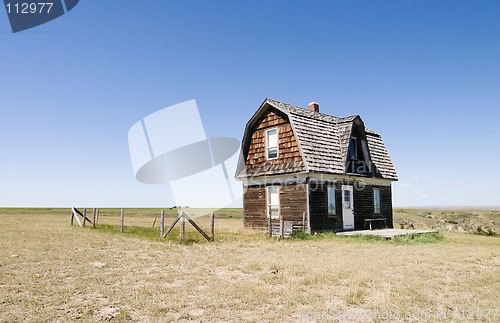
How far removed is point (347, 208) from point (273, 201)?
4.39m

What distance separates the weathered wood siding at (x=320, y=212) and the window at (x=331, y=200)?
0.20 metres

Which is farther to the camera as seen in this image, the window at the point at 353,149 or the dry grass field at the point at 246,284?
the window at the point at 353,149

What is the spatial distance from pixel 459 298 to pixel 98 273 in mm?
8651

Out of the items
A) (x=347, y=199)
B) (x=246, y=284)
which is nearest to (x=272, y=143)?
(x=347, y=199)

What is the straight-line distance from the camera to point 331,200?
67.5ft

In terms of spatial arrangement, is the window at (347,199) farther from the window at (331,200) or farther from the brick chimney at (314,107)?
the brick chimney at (314,107)

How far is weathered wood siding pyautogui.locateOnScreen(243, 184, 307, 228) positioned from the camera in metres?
19.6

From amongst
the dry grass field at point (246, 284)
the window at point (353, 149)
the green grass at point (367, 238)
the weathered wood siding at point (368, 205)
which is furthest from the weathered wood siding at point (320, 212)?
the dry grass field at point (246, 284)

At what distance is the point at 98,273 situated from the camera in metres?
9.79

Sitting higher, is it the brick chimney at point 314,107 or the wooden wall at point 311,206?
the brick chimney at point 314,107

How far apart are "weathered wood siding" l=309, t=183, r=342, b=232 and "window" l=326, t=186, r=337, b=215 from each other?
20 centimetres

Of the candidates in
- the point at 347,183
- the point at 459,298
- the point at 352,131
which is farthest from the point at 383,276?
the point at 352,131

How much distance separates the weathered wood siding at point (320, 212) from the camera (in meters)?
19.4

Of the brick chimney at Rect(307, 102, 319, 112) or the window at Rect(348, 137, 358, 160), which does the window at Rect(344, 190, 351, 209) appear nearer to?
the window at Rect(348, 137, 358, 160)
